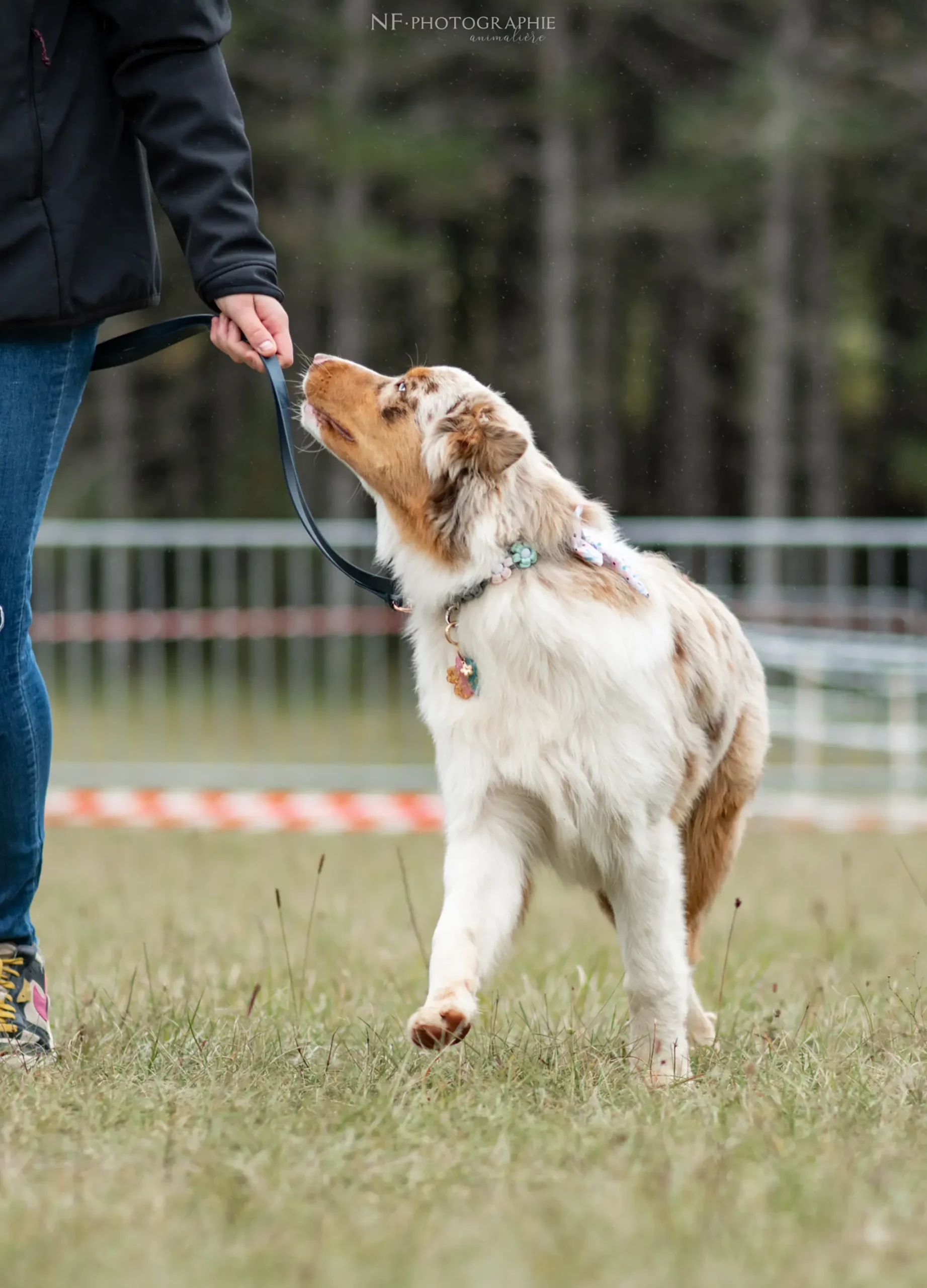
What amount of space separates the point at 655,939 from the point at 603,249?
23.4 meters

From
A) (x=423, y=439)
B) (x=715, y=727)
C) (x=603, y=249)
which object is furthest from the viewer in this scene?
(x=603, y=249)

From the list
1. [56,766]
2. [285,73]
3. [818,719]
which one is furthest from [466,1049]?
[285,73]

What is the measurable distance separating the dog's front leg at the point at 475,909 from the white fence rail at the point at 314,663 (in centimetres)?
843

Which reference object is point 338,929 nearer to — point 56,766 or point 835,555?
point 56,766

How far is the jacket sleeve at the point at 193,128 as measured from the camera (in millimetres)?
3562

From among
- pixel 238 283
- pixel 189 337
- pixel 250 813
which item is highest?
pixel 238 283

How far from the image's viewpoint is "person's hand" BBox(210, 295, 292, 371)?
3.69 metres

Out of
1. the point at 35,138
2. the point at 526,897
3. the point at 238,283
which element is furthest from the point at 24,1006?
the point at 35,138

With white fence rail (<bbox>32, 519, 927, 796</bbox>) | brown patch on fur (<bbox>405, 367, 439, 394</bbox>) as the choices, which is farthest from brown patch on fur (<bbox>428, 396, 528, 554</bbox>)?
white fence rail (<bbox>32, 519, 927, 796</bbox>)

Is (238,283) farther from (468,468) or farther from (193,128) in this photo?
(468,468)

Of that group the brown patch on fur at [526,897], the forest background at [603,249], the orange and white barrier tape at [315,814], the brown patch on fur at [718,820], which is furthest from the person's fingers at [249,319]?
the forest background at [603,249]

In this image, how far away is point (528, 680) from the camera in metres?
3.83

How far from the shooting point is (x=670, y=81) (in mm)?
26219

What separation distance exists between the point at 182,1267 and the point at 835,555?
13420 mm
